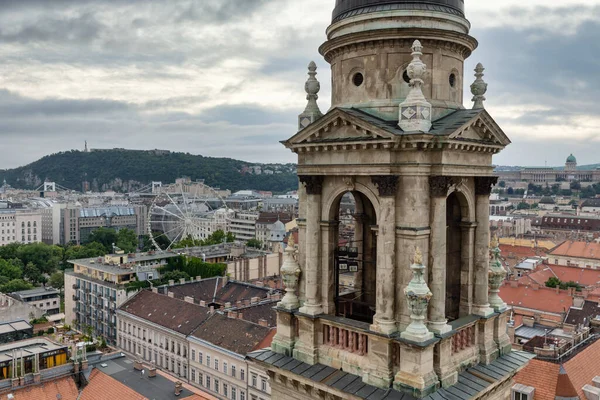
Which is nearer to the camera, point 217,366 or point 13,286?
point 217,366

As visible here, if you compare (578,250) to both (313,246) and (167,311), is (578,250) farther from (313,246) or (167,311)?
(313,246)

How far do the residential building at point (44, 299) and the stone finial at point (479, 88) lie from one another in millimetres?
92834

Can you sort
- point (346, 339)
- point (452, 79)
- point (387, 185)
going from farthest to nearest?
point (452, 79)
point (346, 339)
point (387, 185)

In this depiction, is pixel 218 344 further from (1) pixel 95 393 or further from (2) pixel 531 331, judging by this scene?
(2) pixel 531 331

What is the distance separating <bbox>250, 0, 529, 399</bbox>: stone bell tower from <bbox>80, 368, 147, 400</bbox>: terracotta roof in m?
26.5

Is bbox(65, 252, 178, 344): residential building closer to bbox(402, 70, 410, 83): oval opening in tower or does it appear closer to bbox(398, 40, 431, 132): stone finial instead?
bbox(402, 70, 410, 83): oval opening in tower

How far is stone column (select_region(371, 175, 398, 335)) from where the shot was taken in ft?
44.3

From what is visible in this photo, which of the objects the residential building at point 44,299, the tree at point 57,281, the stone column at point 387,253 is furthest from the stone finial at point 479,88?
the tree at point 57,281

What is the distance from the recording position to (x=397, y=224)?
44.7 ft

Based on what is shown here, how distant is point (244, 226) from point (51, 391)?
154 m

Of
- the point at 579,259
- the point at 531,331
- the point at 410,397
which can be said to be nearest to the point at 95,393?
the point at 410,397

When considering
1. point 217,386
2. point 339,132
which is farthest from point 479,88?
point 217,386

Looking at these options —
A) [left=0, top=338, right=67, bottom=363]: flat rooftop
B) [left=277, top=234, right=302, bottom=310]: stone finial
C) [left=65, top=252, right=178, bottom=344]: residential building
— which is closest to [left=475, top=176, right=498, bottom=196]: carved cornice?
[left=277, top=234, right=302, bottom=310]: stone finial

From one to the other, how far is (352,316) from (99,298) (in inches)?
2841
